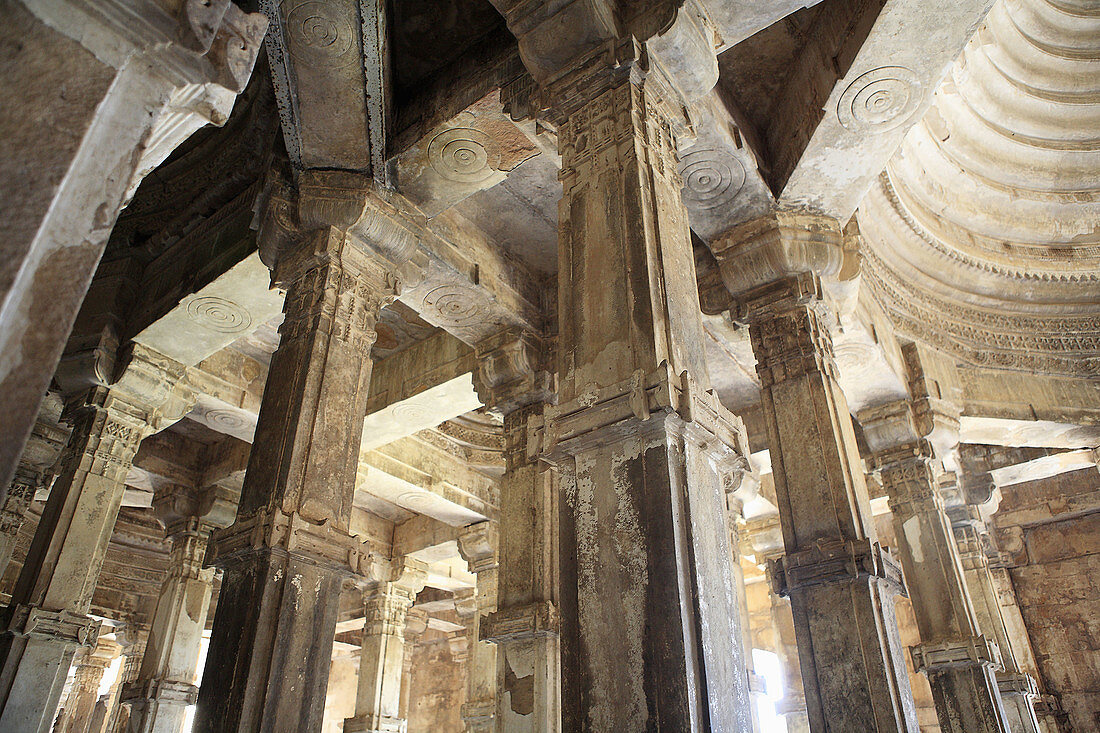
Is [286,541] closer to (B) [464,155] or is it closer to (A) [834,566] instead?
(B) [464,155]

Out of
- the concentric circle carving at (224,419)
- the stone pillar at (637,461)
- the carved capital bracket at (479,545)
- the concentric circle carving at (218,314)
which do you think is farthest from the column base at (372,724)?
the stone pillar at (637,461)

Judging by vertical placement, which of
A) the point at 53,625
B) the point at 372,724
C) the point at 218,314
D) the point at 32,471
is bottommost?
the point at 372,724

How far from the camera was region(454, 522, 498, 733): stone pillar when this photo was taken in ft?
32.8

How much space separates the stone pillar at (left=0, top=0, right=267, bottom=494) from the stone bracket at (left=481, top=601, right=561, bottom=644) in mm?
4495

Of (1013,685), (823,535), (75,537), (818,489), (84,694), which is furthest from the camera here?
(84,694)

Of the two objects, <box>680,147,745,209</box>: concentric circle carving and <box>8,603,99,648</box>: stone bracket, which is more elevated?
<box>680,147,745,209</box>: concentric circle carving

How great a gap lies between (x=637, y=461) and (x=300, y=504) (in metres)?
2.28

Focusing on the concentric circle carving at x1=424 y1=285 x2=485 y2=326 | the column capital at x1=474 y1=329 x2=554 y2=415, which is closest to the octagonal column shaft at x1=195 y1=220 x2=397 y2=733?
the concentric circle carving at x1=424 y1=285 x2=485 y2=326

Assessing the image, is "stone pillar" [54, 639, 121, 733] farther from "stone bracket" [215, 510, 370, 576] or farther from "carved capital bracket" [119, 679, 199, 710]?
"stone bracket" [215, 510, 370, 576]

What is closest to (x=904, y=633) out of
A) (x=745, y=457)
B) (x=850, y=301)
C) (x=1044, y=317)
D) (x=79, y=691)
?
(x=1044, y=317)

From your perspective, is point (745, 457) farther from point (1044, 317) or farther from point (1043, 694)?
point (1043, 694)

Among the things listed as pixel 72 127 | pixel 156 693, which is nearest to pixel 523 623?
pixel 72 127

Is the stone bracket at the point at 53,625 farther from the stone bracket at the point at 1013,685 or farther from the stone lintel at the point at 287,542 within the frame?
the stone bracket at the point at 1013,685

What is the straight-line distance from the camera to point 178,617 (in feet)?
29.5
